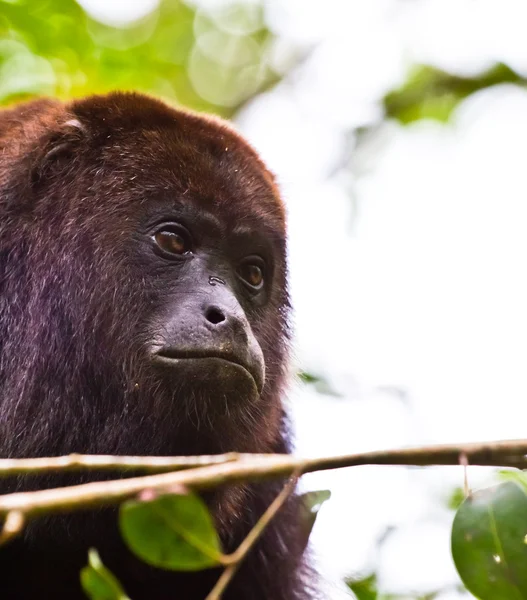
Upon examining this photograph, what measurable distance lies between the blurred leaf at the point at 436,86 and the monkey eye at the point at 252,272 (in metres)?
3.33

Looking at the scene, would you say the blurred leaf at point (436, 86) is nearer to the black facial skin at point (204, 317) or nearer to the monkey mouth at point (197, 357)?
the black facial skin at point (204, 317)

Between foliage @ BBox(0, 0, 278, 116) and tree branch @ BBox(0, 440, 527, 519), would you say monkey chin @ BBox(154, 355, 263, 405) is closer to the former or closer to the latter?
tree branch @ BBox(0, 440, 527, 519)

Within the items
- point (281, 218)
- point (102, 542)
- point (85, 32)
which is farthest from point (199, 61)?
point (102, 542)

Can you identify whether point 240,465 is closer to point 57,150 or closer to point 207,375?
point 207,375

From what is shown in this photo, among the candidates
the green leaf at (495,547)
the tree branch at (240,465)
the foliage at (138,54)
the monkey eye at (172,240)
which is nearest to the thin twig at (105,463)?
the tree branch at (240,465)

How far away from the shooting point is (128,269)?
10.5 ft

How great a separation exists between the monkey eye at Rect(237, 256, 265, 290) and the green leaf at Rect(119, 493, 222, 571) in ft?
6.93

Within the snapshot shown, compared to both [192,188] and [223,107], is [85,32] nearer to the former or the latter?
[223,107]

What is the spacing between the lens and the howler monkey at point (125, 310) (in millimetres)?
2996

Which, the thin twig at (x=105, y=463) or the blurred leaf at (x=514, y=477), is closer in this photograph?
the thin twig at (x=105, y=463)

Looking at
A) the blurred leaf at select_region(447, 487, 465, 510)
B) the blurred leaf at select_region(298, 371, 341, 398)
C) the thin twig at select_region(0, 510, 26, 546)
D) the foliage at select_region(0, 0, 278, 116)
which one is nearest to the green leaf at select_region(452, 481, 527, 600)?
the thin twig at select_region(0, 510, 26, 546)

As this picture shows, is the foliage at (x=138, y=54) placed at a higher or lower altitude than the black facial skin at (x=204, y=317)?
lower

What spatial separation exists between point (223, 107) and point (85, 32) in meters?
1.19

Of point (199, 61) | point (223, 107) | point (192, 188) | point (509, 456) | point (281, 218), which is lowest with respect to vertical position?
point (199, 61)
